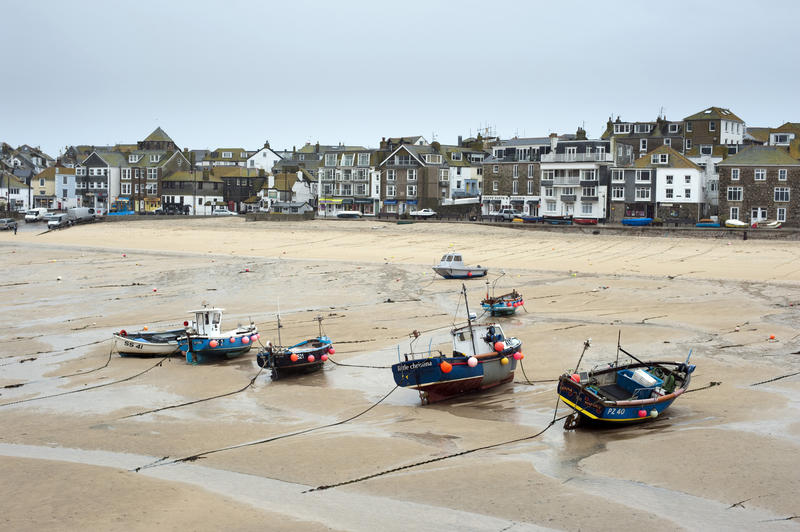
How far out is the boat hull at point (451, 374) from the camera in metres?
21.0

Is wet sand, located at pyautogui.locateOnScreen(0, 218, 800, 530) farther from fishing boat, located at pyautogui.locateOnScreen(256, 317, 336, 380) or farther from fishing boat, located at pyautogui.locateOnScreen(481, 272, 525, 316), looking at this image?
fishing boat, located at pyautogui.locateOnScreen(481, 272, 525, 316)

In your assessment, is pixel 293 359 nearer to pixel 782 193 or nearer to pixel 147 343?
pixel 147 343

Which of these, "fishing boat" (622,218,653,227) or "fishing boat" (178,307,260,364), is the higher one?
"fishing boat" (622,218,653,227)

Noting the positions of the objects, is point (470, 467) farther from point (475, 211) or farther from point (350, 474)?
point (475, 211)

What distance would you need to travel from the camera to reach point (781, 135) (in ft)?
317

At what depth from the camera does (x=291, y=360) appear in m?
23.9

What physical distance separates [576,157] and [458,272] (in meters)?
42.0

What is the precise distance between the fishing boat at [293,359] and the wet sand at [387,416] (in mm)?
408

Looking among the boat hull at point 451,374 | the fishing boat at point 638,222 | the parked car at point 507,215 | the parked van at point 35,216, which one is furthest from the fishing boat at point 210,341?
the parked van at point 35,216

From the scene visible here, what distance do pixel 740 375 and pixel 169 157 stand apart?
332 ft

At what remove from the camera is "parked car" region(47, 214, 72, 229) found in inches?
3263

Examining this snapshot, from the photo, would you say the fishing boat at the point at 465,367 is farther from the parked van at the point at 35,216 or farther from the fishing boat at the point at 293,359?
the parked van at the point at 35,216

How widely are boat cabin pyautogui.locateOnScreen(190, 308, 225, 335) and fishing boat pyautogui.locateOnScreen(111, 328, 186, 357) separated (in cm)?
104

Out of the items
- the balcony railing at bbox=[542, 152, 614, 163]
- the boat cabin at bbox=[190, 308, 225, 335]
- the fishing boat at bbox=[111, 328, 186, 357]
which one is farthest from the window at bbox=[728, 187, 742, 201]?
the fishing boat at bbox=[111, 328, 186, 357]
